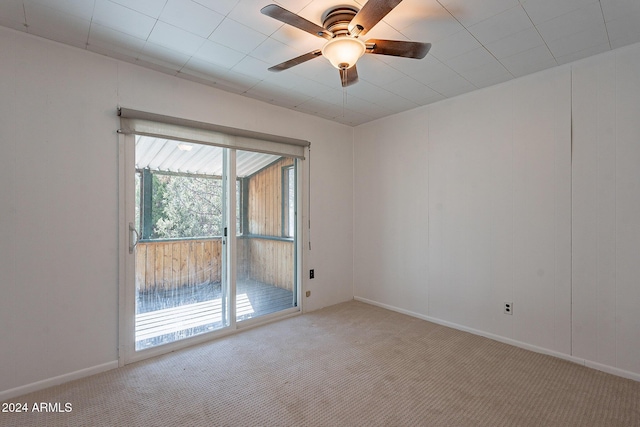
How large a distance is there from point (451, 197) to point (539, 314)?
1366 mm

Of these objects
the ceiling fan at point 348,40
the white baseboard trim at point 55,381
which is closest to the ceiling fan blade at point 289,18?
the ceiling fan at point 348,40

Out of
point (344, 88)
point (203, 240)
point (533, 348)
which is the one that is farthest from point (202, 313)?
point (533, 348)

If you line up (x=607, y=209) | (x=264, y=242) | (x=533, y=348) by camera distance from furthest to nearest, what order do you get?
(x=264, y=242), (x=533, y=348), (x=607, y=209)

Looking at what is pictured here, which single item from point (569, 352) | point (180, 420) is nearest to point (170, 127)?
point (180, 420)

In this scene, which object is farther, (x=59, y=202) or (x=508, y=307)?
(x=508, y=307)

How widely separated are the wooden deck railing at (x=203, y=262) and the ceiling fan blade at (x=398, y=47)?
7.62 feet

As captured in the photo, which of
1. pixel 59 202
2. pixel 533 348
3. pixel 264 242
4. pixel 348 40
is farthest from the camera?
pixel 264 242

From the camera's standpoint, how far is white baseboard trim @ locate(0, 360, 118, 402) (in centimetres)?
207

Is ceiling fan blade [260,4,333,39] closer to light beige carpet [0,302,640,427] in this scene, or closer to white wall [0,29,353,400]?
white wall [0,29,353,400]

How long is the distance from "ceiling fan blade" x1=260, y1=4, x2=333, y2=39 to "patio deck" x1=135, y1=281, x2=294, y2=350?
2.56m

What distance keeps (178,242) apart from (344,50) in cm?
227

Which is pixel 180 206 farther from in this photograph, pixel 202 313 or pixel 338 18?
pixel 338 18

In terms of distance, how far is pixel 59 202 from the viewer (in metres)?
2.28

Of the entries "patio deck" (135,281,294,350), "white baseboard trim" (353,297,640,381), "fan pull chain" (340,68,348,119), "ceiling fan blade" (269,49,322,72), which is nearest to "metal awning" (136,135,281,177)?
"fan pull chain" (340,68,348,119)
